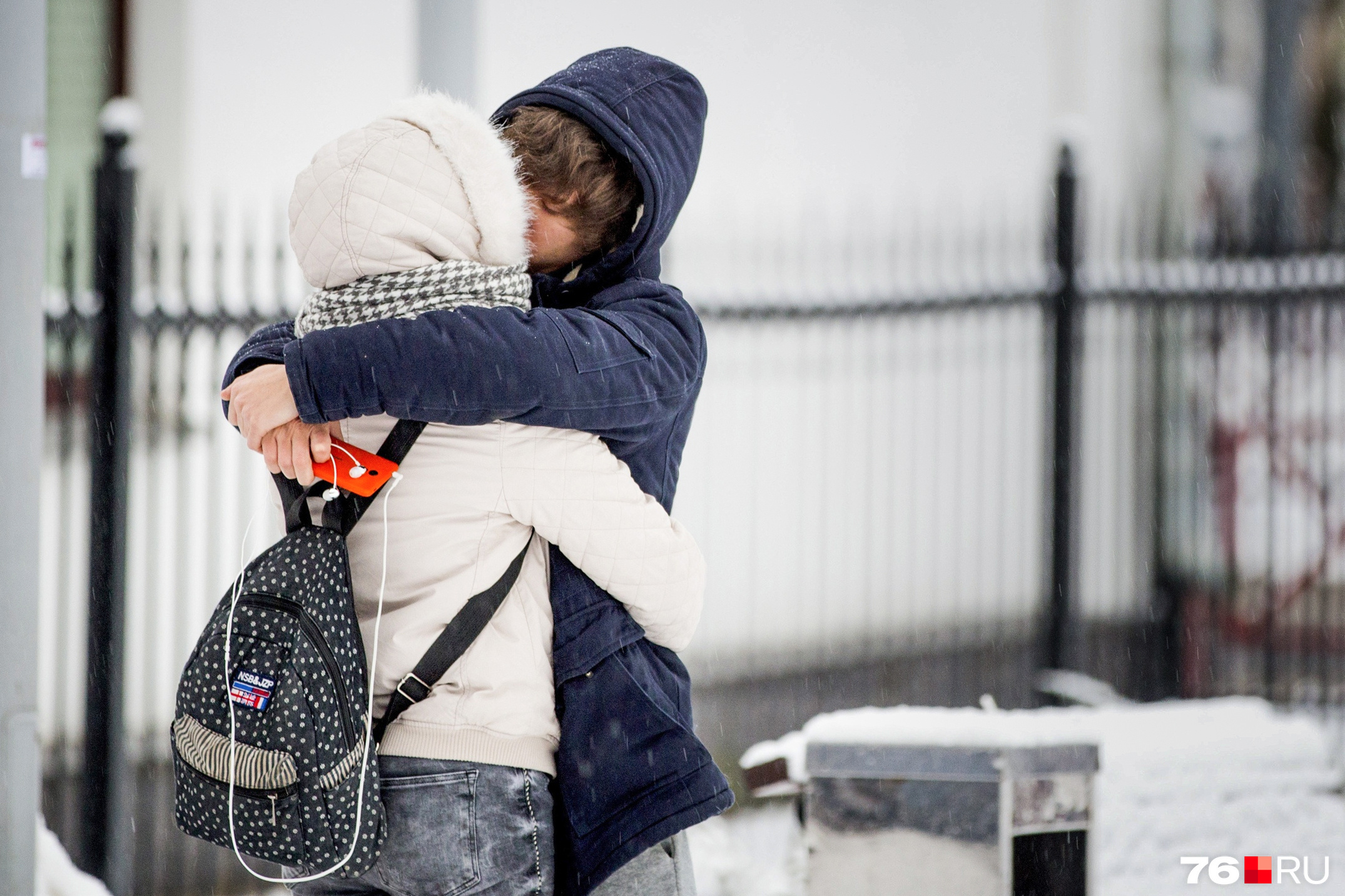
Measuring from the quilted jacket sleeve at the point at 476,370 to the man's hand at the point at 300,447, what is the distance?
52mm

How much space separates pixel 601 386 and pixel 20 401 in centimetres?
146

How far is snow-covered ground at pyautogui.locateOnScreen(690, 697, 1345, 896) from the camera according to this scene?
3656 mm

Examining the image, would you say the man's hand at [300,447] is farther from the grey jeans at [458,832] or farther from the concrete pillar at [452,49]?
the concrete pillar at [452,49]

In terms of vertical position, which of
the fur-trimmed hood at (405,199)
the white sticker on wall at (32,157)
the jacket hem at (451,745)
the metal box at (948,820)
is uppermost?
the white sticker on wall at (32,157)

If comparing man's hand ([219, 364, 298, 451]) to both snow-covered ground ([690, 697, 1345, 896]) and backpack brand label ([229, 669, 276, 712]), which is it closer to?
A: backpack brand label ([229, 669, 276, 712])

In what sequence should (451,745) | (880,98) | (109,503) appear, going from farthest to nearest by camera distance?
(880,98) < (109,503) < (451,745)

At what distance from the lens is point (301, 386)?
1.31 meters

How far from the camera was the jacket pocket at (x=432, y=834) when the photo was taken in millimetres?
1376

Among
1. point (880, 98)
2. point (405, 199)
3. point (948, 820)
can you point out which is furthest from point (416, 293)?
point (880, 98)

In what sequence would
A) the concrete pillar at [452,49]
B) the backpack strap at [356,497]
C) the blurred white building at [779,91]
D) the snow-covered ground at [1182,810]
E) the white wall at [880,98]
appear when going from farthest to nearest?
the blurred white building at [779,91], the white wall at [880,98], the snow-covered ground at [1182,810], the concrete pillar at [452,49], the backpack strap at [356,497]

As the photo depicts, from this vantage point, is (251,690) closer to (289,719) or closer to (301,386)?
(289,719)

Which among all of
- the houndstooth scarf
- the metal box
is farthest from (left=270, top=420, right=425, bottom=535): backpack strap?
the metal box

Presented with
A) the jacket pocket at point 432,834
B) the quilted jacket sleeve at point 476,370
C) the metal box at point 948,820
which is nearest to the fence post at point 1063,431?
the metal box at point 948,820

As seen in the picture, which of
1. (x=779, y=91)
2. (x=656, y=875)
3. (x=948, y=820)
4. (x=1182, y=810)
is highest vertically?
(x=779, y=91)
